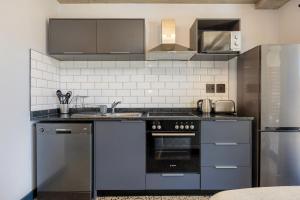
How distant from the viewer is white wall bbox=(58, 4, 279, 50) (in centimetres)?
319

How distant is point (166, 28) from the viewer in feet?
9.66

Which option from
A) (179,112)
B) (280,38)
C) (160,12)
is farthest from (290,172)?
(160,12)

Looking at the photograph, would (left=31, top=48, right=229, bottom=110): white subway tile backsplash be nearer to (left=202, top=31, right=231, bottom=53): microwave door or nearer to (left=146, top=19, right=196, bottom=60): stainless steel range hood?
(left=146, top=19, right=196, bottom=60): stainless steel range hood

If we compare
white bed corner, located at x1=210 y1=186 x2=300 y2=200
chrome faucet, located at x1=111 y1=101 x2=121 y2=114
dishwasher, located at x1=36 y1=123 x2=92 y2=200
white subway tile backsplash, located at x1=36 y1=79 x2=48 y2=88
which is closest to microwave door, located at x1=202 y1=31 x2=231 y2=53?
chrome faucet, located at x1=111 y1=101 x2=121 y2=114

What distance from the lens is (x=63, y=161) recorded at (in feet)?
8.24

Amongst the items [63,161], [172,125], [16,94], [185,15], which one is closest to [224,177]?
[172,125]

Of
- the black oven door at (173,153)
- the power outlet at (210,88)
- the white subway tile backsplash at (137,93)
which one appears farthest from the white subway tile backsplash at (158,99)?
the black oven door at (173,153)

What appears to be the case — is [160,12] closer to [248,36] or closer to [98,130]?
[248,36]

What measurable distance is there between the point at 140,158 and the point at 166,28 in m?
1.55

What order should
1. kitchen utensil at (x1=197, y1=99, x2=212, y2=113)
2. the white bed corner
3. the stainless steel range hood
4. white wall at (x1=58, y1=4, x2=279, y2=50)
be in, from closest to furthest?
the white bed corner
the stainless steel range hood
kitchen utensil at (x1=197, y1=99, x2=212, y2=113)
white wall at (x1=58, y1=4, x2=279, y2=50)

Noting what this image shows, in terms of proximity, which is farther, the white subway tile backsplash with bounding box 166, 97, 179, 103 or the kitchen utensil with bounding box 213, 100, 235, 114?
the white subway tile backsplash with bounding box 166, 97, 179, 103

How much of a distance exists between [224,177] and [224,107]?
0.89 m

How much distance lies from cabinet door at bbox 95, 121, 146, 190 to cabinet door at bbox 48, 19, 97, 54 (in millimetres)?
924

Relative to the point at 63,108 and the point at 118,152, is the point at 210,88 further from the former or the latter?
the point at 63,108
